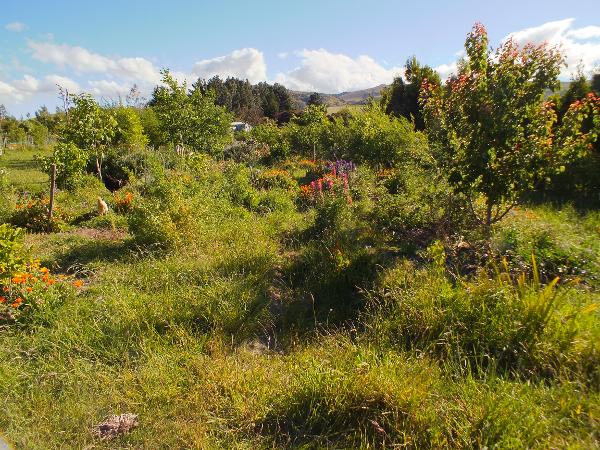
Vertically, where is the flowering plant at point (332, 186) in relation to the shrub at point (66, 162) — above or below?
below

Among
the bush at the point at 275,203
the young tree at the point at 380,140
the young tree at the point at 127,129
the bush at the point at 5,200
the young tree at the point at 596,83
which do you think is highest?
the young tree at the point at 596,83

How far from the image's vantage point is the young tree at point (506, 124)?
442 centimetres

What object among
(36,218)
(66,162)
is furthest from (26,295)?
(66,162)

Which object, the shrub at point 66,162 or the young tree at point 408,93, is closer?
the shrub at point 66,162

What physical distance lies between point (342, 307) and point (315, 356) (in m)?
1.19

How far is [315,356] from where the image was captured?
3.38m

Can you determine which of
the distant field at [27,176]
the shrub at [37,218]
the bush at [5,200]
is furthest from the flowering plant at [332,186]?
the distant field at [27,176]

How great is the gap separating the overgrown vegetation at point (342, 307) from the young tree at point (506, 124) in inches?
0.9

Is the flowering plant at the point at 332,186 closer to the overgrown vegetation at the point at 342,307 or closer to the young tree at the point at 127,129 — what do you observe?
the overgrown vegetation at the point at 342,307

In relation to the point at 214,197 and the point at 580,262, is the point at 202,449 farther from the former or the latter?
the point at 214,197

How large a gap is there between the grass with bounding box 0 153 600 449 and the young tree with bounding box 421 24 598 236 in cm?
87

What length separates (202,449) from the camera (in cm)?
249

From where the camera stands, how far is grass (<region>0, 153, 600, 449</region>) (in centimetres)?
252

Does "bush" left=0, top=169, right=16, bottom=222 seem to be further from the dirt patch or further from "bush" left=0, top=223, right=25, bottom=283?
"bush" left=0, top=223, right=25, bottom=283
